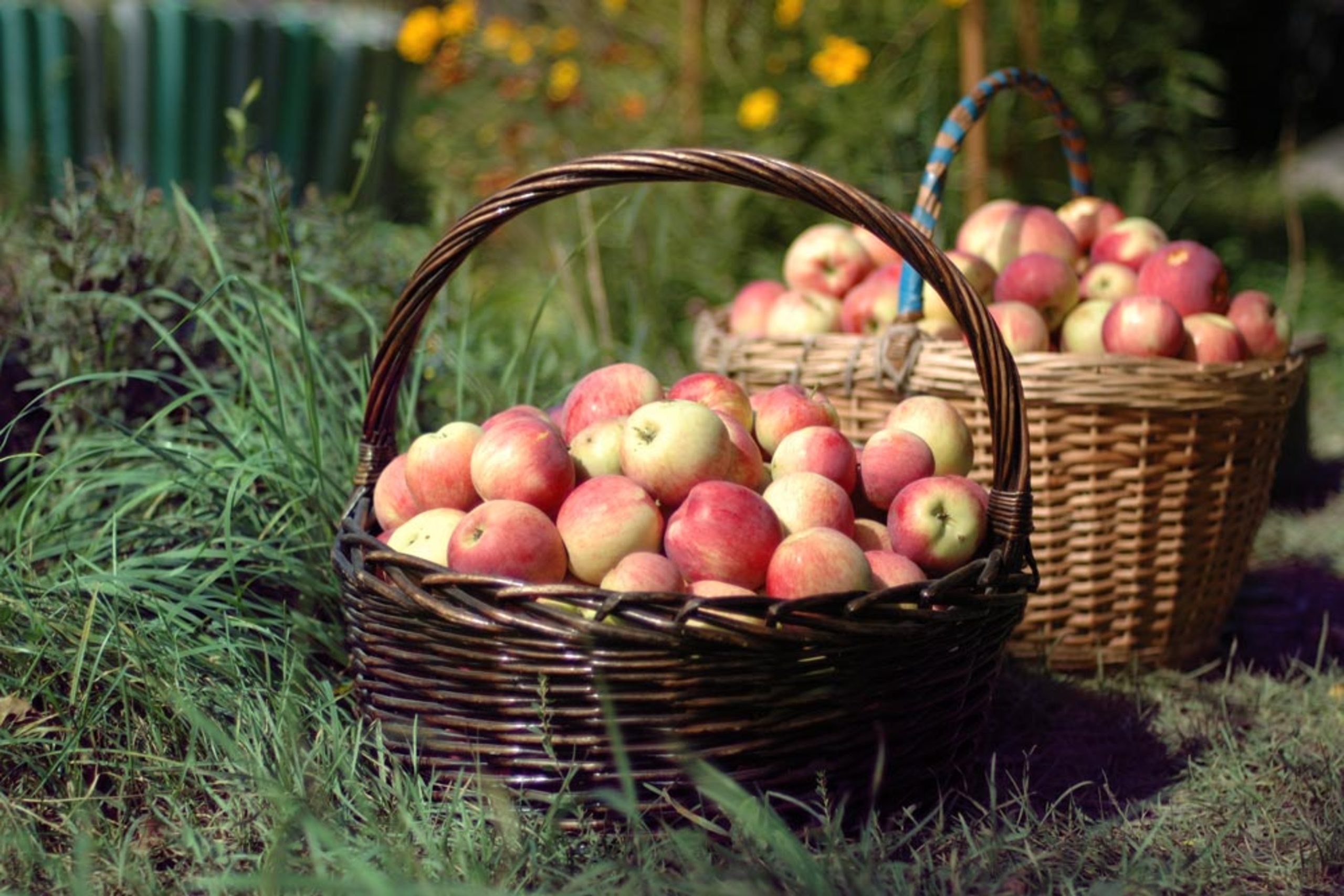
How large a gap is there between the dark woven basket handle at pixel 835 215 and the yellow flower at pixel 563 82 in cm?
288

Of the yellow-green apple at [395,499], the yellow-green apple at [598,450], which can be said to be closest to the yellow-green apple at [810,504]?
the yellow-green apple at [598,450]

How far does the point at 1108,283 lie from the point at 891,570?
3.93 ft

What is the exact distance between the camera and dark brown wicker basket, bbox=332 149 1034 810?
1.43 metres

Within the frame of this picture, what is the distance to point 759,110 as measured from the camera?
383 cm

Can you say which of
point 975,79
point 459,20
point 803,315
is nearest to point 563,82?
point 459,20

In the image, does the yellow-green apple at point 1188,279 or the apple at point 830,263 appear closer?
the yellow-green apple at point 1188,279

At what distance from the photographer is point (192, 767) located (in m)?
1.54

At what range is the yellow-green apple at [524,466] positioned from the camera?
1643mm

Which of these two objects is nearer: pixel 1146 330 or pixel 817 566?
pixel 817 566

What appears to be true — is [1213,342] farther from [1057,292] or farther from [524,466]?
[524,466]

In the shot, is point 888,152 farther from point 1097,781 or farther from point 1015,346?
point 1097,781

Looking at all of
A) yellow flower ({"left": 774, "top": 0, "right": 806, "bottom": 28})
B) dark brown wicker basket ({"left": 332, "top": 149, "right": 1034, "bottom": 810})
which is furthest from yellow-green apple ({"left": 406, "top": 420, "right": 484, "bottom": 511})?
yellow flower ({"left": 774, "top": 0, "right": 806, "bottom": 28})

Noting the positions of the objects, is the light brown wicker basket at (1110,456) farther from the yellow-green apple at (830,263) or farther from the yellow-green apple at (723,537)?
the yellow-green apple at (723,537)

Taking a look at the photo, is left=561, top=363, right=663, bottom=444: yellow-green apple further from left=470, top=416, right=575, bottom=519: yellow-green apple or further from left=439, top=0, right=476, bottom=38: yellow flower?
left=439, top=0, right=476, bottom=38: yellow flower
